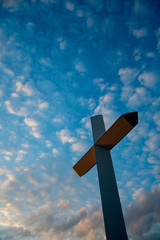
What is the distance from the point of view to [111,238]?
10.3 feet

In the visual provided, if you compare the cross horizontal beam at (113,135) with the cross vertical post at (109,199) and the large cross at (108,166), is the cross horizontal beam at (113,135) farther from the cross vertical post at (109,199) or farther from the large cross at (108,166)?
the cross vertical post at (109,199)

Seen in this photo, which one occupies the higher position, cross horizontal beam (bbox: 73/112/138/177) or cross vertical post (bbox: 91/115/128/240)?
cross horizontal beam (bbox: 73/112/138/177)

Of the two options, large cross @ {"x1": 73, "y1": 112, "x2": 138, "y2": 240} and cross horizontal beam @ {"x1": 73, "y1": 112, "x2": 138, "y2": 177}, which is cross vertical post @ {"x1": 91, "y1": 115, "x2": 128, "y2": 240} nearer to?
large cross @ {"x1": 73, "y1": 112, "x2": 138, "y2": 240}

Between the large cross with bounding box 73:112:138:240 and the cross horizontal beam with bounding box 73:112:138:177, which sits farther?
the cross horizontal beam with bounding box 73:112:138:177

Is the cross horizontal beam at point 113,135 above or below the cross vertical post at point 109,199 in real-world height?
above

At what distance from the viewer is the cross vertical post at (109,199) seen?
321 cm

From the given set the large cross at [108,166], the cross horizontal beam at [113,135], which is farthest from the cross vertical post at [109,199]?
the cross horizontal beam at [113,135]

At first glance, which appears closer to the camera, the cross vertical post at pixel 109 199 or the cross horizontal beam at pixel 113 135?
the cross vertical post at pixel 109 199

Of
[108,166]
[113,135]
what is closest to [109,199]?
[108,166]

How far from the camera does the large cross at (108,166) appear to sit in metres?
3.27

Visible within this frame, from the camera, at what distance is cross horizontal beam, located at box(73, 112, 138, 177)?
4.03 metres

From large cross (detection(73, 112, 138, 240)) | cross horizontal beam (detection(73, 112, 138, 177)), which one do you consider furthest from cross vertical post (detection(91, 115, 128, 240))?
cross horizontal beam (detection(73, 112, 138, 177))

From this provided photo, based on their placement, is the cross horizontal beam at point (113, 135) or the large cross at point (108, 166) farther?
the cross horizontal beam at point (113, 135)

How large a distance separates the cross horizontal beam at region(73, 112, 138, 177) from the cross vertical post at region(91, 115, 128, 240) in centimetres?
24
